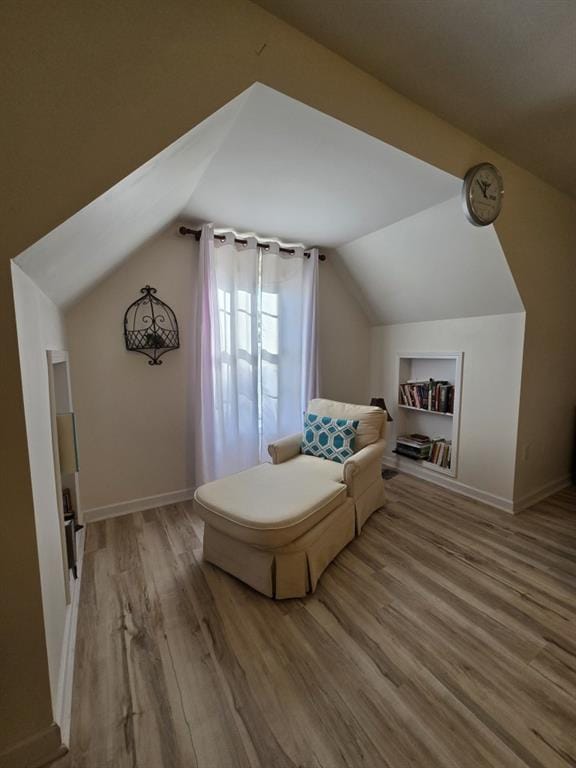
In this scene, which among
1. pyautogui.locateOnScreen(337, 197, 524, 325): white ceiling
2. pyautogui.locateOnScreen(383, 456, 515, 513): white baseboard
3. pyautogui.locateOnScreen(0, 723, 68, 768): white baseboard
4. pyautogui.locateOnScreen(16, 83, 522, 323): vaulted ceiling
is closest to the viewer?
pyautogui.locateOnScreen(0, 723, 68, 768): white baseboard

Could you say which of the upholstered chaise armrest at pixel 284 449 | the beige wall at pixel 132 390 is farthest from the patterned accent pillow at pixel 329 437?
the beige wall at pixel 132 390

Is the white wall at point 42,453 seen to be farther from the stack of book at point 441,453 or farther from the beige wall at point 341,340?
the stack of book at point 441,453

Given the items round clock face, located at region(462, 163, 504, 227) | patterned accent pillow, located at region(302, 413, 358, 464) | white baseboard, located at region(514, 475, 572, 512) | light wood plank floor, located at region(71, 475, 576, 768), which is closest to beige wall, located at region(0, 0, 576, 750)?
light wood plank floor, located at region(71, 475, 576, 768)

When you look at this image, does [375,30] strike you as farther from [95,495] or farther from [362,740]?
[95,495]

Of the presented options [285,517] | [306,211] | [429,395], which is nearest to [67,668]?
[285,517]

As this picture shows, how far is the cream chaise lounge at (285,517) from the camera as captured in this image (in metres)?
1.63

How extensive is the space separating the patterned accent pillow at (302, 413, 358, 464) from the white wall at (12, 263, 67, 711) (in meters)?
1.67

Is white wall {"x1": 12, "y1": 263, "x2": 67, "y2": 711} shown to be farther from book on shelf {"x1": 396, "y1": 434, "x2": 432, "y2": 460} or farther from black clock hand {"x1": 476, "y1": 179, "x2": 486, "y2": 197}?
book on shelf {"x1": 396, "y1": 434, "x2": 432, "y2": 460}

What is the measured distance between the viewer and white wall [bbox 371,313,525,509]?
2510 millimetres

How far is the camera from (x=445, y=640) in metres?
1.42

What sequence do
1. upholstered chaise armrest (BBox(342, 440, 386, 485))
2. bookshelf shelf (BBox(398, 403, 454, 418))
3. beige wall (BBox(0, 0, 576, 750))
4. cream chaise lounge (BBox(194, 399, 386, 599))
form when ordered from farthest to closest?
bookshelf shelf (BBox(398, 403, 454, 418))
upholstered chaise armrest (BBox(342, 440, 386, 485))
cream chaise lounge (BBox(194, 399, 386, 599))
beige wall (BBox(0, 0, 576, 750))

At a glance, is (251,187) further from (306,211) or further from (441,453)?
(441,453)

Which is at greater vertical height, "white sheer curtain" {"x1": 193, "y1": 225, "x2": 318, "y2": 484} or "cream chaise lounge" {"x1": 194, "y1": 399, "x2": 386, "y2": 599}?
"white sheer curtain" {"x1": 193, "y1": 225, "x2": 318, "y2": 484}

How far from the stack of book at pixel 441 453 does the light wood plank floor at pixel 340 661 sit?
36.5 inches
